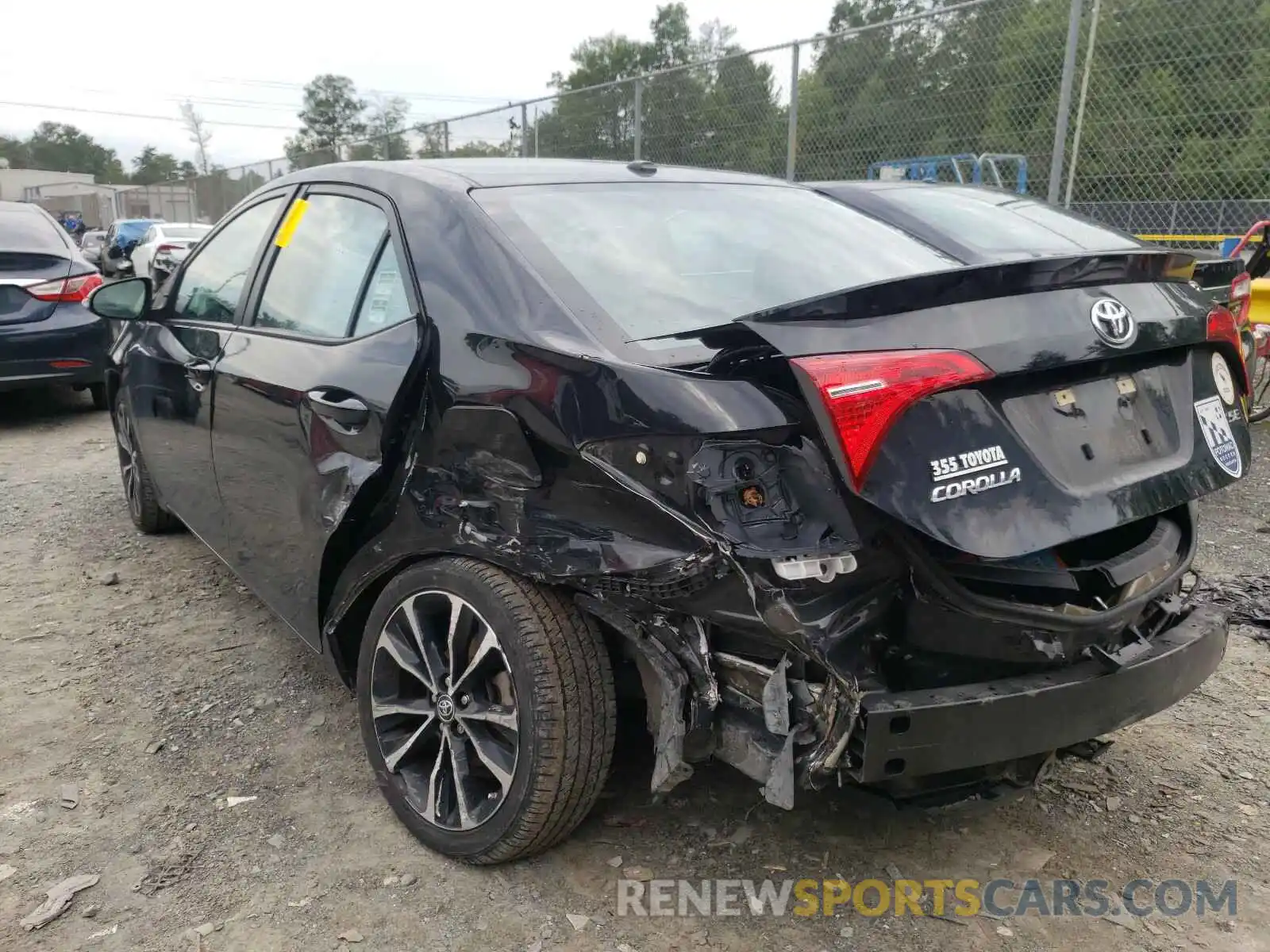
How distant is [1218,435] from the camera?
7.48 ft

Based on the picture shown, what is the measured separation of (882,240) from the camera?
293cm

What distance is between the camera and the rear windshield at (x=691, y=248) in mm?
2273

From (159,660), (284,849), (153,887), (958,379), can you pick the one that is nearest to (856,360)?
(958,379)

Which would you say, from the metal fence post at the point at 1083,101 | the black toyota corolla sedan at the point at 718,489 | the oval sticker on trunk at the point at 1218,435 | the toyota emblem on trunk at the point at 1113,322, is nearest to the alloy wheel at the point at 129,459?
the black toyota corolla sedan at the point at 718,489

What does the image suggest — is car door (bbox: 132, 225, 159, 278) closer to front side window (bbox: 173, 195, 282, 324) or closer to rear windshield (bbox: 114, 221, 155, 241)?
rear windshield (bbox: 114, 221, 155, 241)

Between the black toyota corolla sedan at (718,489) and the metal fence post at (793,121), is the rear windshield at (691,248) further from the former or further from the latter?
the metal fence post at (793,121)

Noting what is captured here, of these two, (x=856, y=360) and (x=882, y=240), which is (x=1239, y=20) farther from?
(x=856, y=360)

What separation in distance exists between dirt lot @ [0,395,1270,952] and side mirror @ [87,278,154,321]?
1343 mm

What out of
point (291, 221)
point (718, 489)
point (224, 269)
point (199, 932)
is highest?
point (291, 221)

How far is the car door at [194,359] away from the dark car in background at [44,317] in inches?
135

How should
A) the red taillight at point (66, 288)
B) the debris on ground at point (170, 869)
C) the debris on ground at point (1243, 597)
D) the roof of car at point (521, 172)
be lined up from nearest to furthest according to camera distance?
1. the debris on ground at point (170, 869)
2. the roof of car at point (521, 172)
3. the debris on ground at point (1243, 597)
4. the red taillight at point (66, 288)

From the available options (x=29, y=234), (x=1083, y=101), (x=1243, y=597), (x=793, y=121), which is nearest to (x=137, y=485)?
(x=29, y=234)

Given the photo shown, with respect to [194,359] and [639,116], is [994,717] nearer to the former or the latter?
[194,359]

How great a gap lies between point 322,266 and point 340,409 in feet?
2.02
